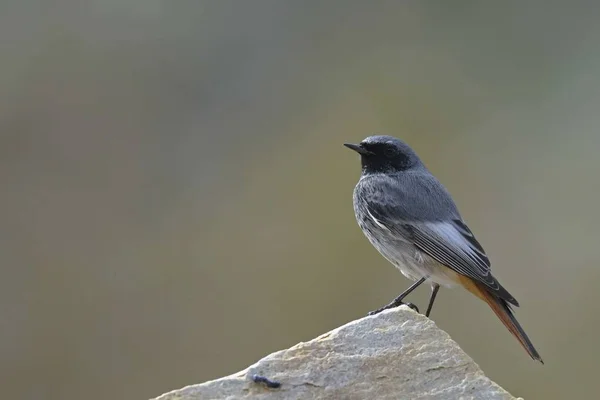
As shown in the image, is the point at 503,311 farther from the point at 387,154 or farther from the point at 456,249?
the point at 387,154

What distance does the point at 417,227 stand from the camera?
549 centimetres

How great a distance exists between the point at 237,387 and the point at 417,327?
1013mm

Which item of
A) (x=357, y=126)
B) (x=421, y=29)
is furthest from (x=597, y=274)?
(x=421, y=29)

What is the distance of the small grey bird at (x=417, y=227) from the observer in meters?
5.22

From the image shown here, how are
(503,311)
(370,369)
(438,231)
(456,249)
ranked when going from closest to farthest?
(370,369) < (503,311) < (456,249) < (438,231)

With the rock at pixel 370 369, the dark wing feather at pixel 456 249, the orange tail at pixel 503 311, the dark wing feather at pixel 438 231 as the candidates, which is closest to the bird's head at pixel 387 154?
the dark wing feather at pixel 438 231

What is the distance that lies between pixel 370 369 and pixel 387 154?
6.87ft

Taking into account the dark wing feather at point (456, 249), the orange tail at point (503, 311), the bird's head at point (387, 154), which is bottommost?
the orange tail at point (503, 311)

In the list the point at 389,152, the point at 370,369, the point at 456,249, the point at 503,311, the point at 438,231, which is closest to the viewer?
the point at 370,369

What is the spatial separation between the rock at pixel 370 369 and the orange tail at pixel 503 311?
2.36 ft

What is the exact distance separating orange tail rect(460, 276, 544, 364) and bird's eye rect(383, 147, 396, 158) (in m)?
1.06

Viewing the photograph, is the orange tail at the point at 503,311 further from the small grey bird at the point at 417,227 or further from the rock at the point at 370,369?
the rock at the point at 370,369

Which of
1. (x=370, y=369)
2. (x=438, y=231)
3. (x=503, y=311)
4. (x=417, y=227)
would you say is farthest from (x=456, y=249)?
(x=370, y=369)

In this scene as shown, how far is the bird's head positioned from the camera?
5.89 meters
